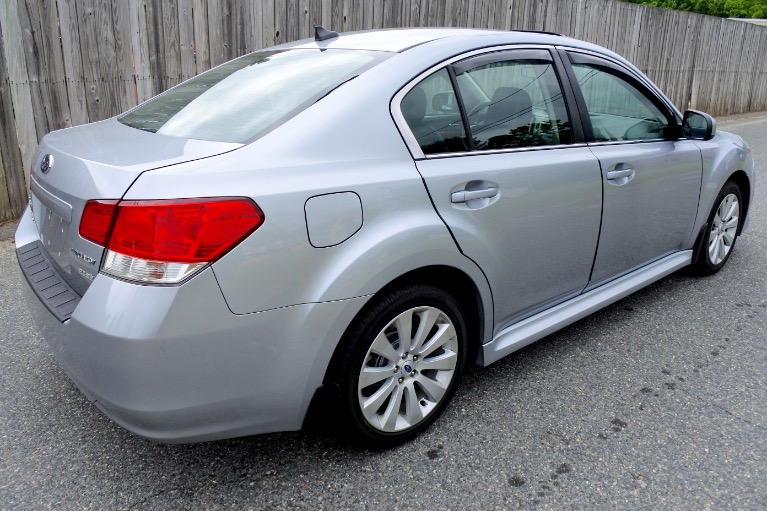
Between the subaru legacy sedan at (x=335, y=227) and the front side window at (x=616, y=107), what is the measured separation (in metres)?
0.02

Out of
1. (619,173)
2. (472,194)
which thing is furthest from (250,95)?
(619,173)

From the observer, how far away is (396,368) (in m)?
2.50

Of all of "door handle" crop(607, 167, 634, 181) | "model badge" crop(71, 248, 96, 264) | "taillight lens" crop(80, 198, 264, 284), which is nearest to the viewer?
"taillight lens" crop(80, 198, 264, 284)

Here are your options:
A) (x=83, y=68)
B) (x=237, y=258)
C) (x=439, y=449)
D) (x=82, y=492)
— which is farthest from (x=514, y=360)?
(x=83, y=68)

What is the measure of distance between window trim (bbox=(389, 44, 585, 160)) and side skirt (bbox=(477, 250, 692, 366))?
2.70 ft

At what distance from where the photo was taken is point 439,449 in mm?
2613

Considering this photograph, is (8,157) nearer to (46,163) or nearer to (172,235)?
(46,163)

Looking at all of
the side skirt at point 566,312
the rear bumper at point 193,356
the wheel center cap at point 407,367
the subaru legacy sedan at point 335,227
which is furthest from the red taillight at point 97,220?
the side skirt at point 566,312

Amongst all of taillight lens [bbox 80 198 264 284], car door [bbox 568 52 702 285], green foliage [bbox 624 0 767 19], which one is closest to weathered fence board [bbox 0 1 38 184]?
taillight lens [bbox 80 198 264 284]

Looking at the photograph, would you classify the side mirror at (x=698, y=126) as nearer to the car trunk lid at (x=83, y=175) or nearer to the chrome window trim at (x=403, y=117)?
the chrome window trim at (x=403, y=117)

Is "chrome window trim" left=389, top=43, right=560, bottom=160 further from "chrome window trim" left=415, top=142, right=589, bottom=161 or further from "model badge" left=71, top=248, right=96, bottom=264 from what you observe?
"model badge" left=71, top=248, right=96, bottom=264

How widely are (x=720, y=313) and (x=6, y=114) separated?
5.43 m

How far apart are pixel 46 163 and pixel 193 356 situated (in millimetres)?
1099

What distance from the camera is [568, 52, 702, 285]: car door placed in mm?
3289
